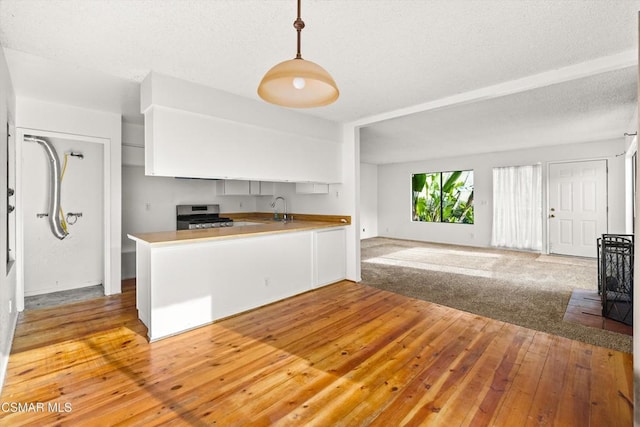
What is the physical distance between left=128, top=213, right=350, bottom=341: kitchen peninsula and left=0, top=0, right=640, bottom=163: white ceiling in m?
1.63

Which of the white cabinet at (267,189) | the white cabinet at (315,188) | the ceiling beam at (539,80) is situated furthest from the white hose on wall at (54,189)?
the ceiling beam at (539,80)

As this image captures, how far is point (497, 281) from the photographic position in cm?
462

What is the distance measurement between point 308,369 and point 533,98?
4.07m

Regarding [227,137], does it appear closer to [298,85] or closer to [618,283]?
[298,85]

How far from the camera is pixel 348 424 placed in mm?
1687

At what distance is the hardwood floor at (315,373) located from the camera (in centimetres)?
178

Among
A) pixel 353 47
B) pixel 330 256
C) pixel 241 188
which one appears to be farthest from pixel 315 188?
pixel 353 47

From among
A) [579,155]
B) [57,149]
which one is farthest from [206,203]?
[579,155]

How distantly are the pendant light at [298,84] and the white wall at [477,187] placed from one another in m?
7.19

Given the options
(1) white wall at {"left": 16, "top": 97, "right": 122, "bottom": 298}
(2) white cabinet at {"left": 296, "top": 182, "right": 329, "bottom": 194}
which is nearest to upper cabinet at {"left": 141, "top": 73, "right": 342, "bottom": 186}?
(2) white cabinet at {"left": 296, "top": 182, "right": 329, "bottom": 194}

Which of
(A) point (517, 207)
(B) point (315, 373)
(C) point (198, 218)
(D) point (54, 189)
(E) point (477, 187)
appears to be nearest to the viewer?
(B) point (315, 373)

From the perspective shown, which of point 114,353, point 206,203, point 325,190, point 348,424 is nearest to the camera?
point 348,424

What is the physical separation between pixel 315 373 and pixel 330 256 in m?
2.33

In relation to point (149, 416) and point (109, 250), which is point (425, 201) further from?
point (149, 416)
